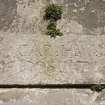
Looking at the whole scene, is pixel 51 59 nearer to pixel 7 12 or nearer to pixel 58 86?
pixel 58 86

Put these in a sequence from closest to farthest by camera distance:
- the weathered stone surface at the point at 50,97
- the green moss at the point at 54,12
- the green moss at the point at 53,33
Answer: the weathered stone surface at the point at 50,97 → the green moss at the point at 53,33 → the green moss at the point at 54,12

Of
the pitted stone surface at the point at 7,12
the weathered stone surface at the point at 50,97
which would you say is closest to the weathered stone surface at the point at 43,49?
the pitted stone surface at the point at 7,12

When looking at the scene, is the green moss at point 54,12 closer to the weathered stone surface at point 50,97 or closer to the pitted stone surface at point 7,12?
the pitted stone surface at point 7,12

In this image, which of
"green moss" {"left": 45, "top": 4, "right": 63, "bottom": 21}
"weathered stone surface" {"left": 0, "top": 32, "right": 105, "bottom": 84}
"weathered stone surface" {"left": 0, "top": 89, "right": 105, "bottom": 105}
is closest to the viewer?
"weathered stone surface" {"left": 0, "top": 89, "right": 105, "bottom": 105}

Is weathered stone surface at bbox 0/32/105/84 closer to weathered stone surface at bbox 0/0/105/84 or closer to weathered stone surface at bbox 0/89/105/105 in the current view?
weathered stone surface at bbox 0/0/105/84

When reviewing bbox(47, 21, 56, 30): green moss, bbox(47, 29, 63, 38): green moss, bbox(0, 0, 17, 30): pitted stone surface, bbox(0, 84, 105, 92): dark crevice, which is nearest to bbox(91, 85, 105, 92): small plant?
bbox(0, 84, 105, 92): dark crevice

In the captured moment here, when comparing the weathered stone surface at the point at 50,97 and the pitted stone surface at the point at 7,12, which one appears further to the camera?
the pitted stone surface at the point at 7,12

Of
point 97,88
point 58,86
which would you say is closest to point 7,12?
point 58,86

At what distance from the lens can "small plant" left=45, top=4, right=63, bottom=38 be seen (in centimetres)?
438

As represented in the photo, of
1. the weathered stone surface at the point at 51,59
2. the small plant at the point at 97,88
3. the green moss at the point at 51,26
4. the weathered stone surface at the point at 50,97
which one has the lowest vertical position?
the weathered stone surface at the point at 50,97

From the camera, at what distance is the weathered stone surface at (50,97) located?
3980mm

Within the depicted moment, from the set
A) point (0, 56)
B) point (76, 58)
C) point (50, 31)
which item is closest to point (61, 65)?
point (76, 58)

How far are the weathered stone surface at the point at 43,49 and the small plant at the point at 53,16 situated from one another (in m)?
0.06

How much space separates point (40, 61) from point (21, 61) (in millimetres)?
241
